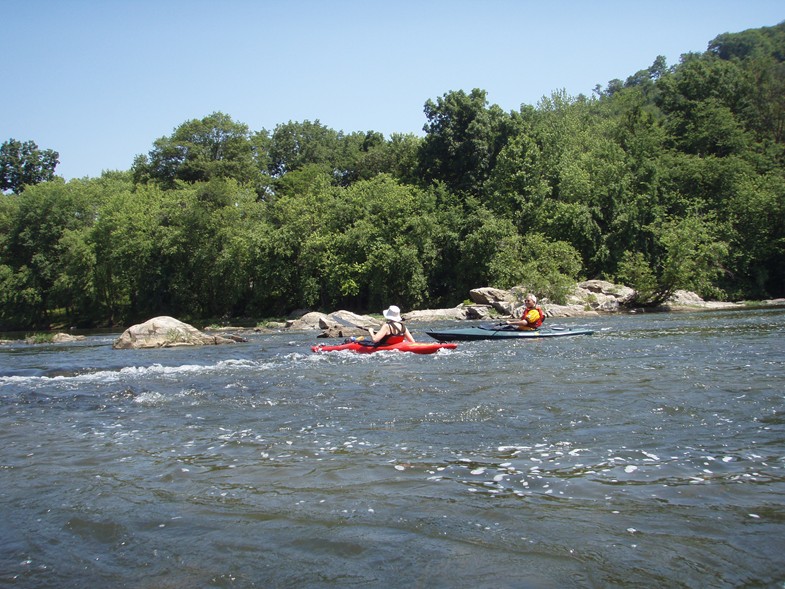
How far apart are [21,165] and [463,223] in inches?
2097

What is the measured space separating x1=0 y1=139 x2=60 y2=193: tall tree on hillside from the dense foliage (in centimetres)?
2258

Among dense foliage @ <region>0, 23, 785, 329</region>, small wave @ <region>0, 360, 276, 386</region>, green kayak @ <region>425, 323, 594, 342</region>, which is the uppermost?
dense foliage @ <region>0, 23, 785, 329</region>

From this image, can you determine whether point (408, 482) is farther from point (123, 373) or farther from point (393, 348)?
point (393, 348)

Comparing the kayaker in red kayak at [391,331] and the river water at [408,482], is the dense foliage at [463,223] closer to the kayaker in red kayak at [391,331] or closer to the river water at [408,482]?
the kayaker in red kayak at [391,331]

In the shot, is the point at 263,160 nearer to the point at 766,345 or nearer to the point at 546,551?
the point at 766,345

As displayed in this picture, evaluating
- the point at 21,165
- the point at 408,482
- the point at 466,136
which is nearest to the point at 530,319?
the point at 408,482

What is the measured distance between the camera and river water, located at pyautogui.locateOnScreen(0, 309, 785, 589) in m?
3.49

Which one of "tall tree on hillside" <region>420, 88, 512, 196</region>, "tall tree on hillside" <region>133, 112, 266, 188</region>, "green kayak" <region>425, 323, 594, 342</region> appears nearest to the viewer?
"green kayak" <region>425, 323, 594, 342</region>

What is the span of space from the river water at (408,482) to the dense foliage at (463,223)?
2196 cm

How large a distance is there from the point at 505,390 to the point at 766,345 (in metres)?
6.75

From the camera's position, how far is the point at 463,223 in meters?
35.6

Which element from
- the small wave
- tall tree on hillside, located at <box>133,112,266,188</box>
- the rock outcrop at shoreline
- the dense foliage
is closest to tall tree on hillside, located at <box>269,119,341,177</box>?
tall tree on hillside, located at <box>133,112,266,188</box>

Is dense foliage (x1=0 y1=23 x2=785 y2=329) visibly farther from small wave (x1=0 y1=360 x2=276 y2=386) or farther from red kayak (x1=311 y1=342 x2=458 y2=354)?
small wave (x1=0 y1=360 x2=276 y2=386)

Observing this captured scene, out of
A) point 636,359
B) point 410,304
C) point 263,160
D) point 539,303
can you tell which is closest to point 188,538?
point 636,359
